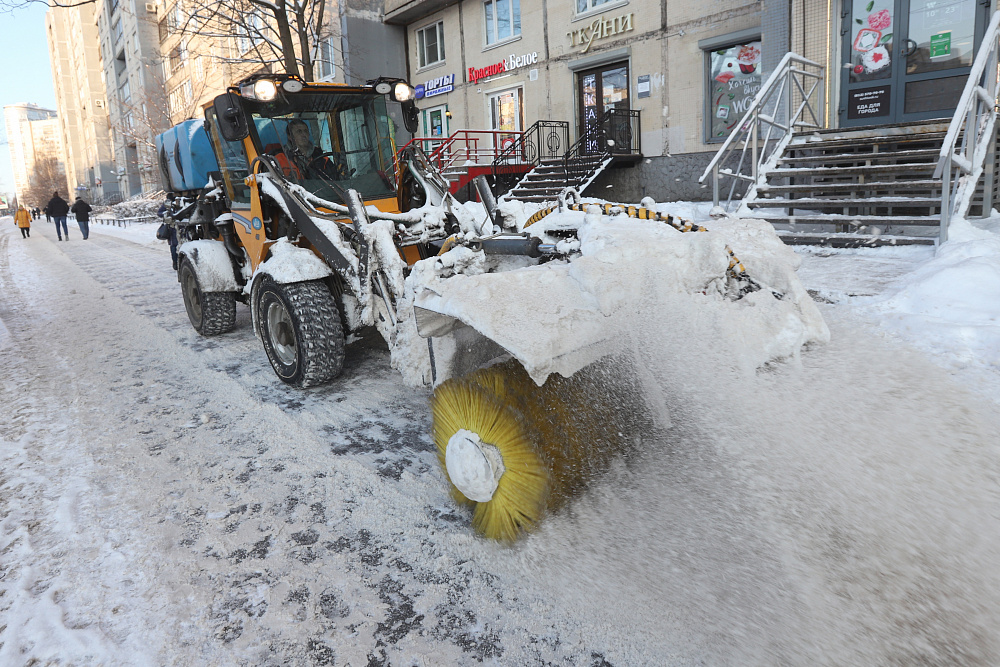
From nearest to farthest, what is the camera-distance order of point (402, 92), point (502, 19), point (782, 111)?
point (402, 92) → point (782, 111) → point (502, 19)

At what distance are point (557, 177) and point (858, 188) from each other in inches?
351

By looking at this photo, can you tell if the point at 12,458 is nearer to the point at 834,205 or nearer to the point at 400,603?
the point at 400,603

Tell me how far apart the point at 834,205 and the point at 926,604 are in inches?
292

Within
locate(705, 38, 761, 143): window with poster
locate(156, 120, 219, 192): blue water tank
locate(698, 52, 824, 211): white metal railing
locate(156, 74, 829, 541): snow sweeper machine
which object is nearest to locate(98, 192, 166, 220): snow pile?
locate(705, 38, 761, 143): window with poster

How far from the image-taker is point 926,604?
188 centimetres

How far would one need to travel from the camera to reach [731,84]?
14.5 meters

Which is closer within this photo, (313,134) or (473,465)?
(473,465)

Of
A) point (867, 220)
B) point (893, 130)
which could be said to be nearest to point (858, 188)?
point (867, 220)

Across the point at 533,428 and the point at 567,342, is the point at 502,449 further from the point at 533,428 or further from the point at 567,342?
the point at 567,342

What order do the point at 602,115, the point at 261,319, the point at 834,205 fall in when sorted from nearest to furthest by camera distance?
the point at 261,319
the point at 834,205
the point at 602,115

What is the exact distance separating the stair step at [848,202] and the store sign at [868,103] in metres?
3.11

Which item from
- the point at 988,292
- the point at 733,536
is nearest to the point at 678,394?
the point at 733,536

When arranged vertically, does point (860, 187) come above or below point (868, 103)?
below

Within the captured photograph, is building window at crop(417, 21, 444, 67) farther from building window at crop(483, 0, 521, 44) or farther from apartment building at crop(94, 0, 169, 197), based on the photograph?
apartment building at crop(94, 0, 169, 197)
